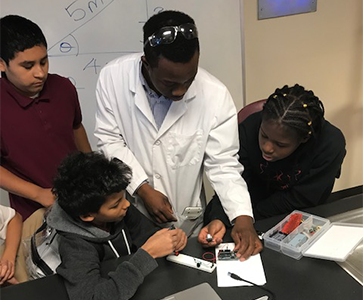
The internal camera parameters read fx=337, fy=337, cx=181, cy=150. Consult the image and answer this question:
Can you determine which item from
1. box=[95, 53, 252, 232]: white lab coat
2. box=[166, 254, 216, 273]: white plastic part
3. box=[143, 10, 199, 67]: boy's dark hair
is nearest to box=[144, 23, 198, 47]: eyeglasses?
box=[143, 10, 199, 67]: boy's dark hair

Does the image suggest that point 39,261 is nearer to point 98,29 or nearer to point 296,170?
point 296,170

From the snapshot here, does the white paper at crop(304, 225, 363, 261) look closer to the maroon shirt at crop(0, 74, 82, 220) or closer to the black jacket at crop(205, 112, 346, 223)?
the black jacket at crop(205, 112, 346, 223)

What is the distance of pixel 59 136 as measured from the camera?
50.8 inches

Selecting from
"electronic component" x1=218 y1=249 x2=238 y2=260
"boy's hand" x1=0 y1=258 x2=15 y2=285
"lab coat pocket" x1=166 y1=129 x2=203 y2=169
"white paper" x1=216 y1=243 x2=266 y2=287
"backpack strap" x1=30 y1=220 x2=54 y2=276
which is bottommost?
"boy's hand" x1=0 y1=258 x2=15 y2=285

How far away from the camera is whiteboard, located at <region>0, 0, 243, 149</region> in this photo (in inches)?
60.6

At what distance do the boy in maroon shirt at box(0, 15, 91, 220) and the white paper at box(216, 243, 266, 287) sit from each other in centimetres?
65

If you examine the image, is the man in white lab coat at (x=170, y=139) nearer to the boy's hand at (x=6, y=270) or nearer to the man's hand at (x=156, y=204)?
the man's hand at (x=156, y=204)

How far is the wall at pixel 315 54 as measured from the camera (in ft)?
6.81

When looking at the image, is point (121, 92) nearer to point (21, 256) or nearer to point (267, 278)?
point (21, 256)

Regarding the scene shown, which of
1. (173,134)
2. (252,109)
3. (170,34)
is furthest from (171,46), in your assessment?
(252,109)

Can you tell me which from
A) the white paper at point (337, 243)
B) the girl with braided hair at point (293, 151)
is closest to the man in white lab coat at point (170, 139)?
Result: the girl with braided hair at point (293, 151)

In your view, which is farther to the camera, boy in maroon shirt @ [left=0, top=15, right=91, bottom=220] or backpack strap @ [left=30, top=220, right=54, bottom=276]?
boy in maroon shirt @ [left=0, top=15, right=91, bottom=220]

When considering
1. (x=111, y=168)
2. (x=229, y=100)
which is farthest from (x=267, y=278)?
(x=229, y=100)

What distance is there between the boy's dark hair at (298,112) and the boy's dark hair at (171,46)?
14.4 inches
